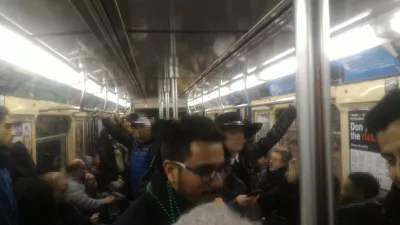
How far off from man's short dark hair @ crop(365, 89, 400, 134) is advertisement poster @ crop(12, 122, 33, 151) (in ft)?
8.28

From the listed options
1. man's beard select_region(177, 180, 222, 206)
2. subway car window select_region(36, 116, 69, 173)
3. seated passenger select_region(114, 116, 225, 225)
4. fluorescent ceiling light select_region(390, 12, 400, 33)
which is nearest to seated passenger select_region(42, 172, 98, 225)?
subway car window select_region(36, 116, 69, 173)

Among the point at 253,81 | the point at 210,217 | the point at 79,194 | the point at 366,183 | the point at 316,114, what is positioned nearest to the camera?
the point at 316,114

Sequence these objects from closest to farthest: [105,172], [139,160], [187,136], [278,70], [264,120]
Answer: [187,136], [139,160], [105,172], [264,120], [278,70]

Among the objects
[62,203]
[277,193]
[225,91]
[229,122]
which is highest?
[225,91]

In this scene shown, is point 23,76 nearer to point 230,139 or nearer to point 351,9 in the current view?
point 230,139

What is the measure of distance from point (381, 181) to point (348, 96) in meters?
0.69

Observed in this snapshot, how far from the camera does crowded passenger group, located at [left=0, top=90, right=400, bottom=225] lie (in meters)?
1.22

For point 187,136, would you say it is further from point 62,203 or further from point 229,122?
point 62,203

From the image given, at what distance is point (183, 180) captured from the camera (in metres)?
1.23

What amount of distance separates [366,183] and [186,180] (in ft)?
4.92

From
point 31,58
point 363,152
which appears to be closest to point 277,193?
point 363,152

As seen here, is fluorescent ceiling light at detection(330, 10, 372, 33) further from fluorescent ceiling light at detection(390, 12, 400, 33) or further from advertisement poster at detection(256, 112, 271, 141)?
advertisement poster at detection(256, 112, 271, 141)

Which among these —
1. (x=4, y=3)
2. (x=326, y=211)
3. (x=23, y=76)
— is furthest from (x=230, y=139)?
(x=23, y=76)

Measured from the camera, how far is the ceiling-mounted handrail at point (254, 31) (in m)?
1.49
